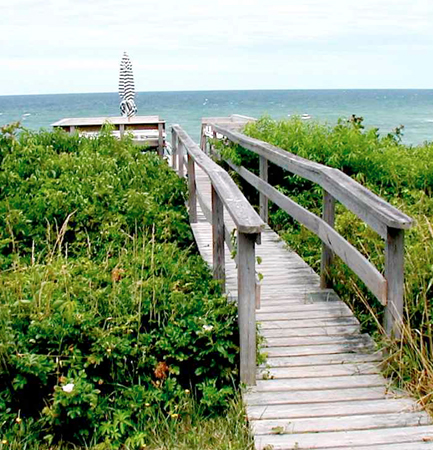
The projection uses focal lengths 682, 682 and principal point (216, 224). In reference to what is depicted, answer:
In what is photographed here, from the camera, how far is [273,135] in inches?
351

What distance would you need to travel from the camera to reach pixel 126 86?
17.4m

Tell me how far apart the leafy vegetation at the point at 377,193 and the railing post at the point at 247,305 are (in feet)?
2.67

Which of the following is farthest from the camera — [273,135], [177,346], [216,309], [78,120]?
[78,120]

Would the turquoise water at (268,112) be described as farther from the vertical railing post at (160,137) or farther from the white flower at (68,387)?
the white flower at (68,387)

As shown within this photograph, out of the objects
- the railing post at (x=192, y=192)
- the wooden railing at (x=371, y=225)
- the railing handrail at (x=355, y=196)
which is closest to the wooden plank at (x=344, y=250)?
the wooden railing at (x=371, y=225)

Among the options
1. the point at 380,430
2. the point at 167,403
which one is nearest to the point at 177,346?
the point at 167,403

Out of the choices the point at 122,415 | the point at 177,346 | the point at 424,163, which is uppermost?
the point at 424,163

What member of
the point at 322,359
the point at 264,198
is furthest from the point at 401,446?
the point at 264,198

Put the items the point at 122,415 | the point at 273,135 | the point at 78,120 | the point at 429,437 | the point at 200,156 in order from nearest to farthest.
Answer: the point at 429,437
the point at 122,415
the point at 200,156
the point at 273,135
the point at 78,120

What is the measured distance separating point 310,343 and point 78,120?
1065 centimetres

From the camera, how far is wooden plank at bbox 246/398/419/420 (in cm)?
368

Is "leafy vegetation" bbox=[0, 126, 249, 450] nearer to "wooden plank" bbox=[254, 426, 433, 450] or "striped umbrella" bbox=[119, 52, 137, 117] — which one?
"wooden plank" bbox=[254, 426, 433, 450]

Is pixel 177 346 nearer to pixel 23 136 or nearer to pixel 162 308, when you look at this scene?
pixel 162 308

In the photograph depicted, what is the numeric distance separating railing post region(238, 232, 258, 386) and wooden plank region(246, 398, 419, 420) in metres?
0.24
